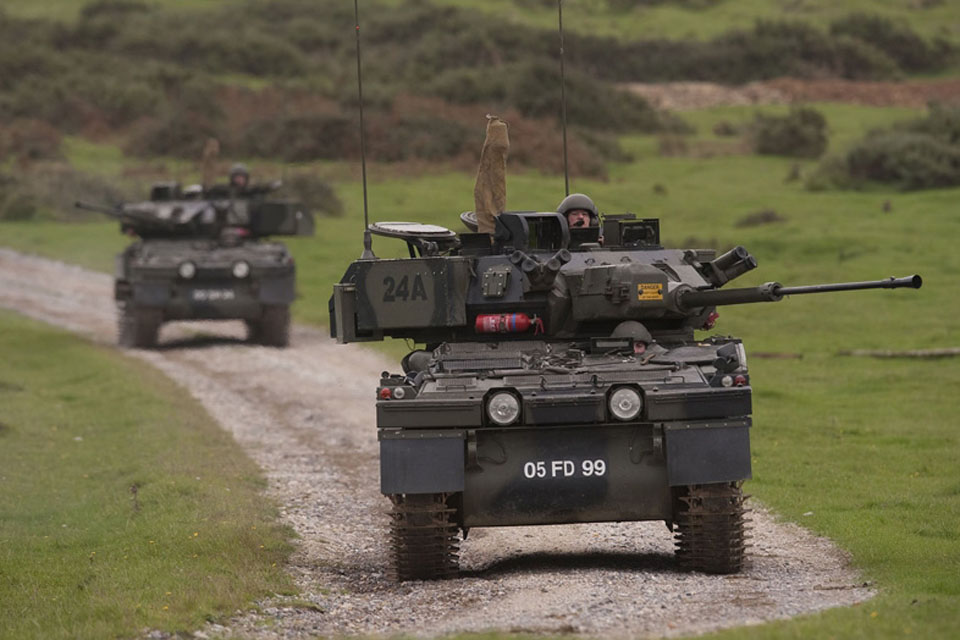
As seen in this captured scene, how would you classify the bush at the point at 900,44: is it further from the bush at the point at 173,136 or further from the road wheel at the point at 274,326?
the road wheel at the point at 274,326

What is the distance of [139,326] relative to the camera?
29531mm

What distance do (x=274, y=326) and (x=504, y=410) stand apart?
17.9 metres

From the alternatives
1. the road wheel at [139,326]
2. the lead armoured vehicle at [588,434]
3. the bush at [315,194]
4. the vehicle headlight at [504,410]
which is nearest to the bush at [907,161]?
the bush at [315,194]

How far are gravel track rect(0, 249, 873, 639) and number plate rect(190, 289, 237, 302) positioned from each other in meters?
5.82

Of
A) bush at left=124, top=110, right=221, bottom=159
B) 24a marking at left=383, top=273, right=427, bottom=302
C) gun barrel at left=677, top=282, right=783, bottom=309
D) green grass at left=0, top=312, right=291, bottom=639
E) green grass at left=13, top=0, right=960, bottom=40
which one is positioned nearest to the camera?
green grass at left=0, top=312, right=291, bottom=639

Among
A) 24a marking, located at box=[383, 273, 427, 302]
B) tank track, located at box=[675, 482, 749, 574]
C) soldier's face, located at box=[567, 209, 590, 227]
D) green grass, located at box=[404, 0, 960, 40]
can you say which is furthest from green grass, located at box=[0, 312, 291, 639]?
green grass, located at box=[404, 0, 960, 40]

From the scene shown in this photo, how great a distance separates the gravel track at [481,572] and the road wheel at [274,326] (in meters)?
5.80

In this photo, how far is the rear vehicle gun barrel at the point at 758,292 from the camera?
12188 millimetres

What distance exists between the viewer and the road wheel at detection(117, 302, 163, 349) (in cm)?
2941

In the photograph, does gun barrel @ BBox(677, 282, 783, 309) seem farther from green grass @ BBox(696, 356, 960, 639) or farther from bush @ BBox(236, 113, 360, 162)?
bush @ BBox(236, 113, 360, 162)

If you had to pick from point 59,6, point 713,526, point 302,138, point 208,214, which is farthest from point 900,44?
point 713,526

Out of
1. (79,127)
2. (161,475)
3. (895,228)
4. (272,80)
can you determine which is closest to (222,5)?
(272,80)

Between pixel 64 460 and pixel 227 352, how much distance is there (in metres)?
10.3

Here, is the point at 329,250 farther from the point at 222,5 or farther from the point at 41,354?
the point at 222,5
